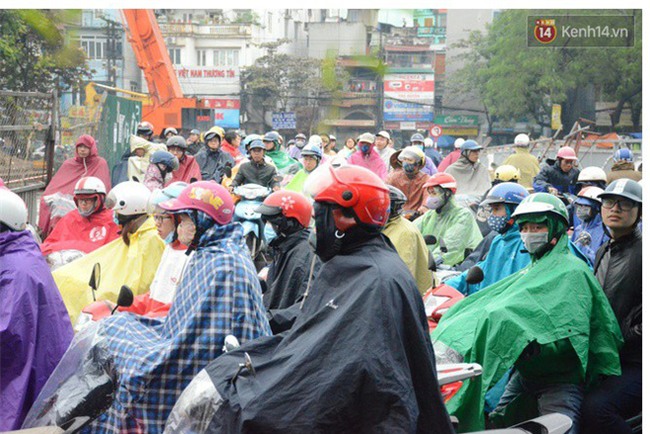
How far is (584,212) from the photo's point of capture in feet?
29.2

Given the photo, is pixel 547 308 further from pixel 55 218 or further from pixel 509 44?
pixel 509 44

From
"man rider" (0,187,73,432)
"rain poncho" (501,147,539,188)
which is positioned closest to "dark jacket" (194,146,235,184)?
"rain poncho" (501,147,539,188)

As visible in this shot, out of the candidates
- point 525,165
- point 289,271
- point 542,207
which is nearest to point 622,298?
point 542,207

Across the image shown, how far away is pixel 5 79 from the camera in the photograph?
56.6 feet

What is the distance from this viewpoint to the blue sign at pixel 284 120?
3262cm

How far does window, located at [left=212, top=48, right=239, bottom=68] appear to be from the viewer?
111ft

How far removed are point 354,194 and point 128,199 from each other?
14.2 feet

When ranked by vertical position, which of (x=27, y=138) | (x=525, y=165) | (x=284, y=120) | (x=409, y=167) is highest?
(x=27, y=138)

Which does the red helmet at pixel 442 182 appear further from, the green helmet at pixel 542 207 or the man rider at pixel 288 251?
the green helmet at pixel 542 207

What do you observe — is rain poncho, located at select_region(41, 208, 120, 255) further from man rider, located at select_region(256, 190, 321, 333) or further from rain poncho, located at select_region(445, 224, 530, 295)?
rain poncho, located at select_region(445, 224, 530, 295)

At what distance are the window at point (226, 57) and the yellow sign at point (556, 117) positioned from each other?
11.2 m

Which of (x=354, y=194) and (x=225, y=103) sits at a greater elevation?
(x=354, y=194)

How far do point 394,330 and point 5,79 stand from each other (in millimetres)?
15170

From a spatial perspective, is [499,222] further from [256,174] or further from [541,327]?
[256,174]
